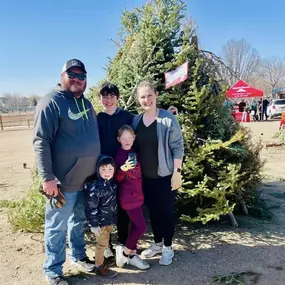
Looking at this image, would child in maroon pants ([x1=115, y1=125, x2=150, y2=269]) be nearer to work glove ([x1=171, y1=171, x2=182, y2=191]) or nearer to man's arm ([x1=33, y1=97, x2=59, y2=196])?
work glove ([x1=171, y1=171, x2=182, y2=191])

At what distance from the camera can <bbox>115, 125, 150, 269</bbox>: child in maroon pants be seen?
3.44 metres

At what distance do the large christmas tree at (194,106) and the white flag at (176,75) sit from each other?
0.09 m

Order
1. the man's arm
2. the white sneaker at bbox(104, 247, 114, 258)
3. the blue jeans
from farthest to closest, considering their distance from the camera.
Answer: the white sneaker at bbox(104, 247, 114, 258)
the blue jeans
the man's arm

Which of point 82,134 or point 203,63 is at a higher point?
point 203,63

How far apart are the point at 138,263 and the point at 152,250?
0.94ft

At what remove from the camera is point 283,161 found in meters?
10.1

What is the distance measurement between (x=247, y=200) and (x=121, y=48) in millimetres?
2857

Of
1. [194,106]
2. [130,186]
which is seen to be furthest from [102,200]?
[194,106]

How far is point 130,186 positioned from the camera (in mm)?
3508

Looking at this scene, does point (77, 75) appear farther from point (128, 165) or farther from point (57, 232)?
point (57, 232)

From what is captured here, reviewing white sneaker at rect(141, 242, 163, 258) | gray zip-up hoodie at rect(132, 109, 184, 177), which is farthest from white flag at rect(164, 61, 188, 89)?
white sneaker at rect(141, 242, 163, 258)

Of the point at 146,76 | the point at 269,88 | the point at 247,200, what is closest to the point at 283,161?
the point at 247,200

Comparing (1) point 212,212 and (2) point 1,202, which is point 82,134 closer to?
(1) point 212,212

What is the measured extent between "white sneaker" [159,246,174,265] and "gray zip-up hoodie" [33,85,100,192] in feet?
3.91
